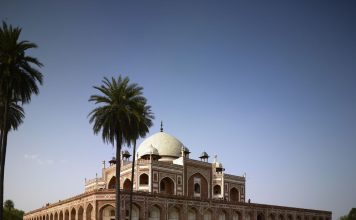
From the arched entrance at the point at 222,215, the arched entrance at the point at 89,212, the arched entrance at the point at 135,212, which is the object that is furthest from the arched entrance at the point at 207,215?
the arched entrance at the point at 89,212

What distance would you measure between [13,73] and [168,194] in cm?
3167

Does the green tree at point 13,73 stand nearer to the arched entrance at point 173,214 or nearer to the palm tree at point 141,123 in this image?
the palm tree at point 141,123

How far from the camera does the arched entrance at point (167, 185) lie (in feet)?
228

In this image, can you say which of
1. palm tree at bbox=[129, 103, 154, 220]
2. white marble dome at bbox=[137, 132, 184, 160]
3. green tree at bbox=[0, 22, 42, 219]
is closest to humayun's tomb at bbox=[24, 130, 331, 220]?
white marble dome at bbox=[137, 132, 184, 160]

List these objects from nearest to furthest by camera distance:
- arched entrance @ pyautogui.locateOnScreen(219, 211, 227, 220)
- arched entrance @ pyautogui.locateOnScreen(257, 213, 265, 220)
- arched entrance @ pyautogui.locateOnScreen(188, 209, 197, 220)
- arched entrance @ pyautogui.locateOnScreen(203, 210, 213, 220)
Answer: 1. arched entrance @ pyautogui.locateOnScreen(188, 209, 197, 220)
2. arched entrance @ pyautogui.locateOnScreen(203, 210, 213, 220)
3. arched entrance @ pyautogui.locateOnScreen(219, 211, 227, 220)
4. arched entrance @ pyautogui.locateOnScreen(257, 213, 265, 220)

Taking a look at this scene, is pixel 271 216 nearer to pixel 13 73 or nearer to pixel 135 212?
pixel 135 212

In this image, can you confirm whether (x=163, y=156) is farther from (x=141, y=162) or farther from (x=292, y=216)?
(x=292, y=216)

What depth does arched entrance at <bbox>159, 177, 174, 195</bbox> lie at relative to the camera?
69.4 metres

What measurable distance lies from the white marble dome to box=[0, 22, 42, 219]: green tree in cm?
3755

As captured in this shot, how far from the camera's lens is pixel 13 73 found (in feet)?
120

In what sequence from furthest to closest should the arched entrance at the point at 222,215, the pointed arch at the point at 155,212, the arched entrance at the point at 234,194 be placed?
1. the arched entrance at the point at 234,194
2. the arched entrance at the point at 222,215
3. the pointed arch at the point at 155,212

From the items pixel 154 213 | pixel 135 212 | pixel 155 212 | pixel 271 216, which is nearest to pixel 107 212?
pixel 135 212

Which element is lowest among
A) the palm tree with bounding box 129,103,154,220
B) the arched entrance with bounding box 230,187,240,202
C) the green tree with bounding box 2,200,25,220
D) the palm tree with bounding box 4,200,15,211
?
the green tree with bounding box 2,200,25,220

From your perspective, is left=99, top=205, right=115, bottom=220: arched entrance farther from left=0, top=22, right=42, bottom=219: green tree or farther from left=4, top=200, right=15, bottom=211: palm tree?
left=4, top=200, right=15, bottom=211: palm tree
